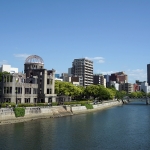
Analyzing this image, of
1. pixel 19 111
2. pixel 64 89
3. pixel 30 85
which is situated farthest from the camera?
pixel 64 89

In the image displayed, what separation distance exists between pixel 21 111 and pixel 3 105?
823 cm

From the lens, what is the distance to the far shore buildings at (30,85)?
101500 millimetres

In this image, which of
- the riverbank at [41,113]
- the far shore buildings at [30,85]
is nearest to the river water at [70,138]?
the riverbank at [41,113]

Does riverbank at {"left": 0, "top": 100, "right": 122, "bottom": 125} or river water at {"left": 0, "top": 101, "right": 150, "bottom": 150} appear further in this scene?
riverbank at {"left": 0, "top": 100, "right": 122, "bottom": 125}

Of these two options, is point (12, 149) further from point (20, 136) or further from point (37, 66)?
point (37, 66)

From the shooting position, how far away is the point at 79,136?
189 ft

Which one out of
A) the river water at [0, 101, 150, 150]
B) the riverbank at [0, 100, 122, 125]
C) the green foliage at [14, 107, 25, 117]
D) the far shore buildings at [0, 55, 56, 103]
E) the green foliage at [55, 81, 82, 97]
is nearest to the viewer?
the river water at [0, 101, 150, 150]

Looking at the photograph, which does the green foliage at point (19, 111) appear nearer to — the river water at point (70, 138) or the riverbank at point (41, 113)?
the riverbank at point (41, 113)

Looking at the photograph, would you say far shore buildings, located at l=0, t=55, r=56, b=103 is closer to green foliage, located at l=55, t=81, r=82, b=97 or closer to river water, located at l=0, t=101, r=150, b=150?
green foliage, located at l=55, t=81, r=82, b=97

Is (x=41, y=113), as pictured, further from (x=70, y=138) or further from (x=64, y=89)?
(x=64, y=89)

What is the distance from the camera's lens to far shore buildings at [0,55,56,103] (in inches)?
3996

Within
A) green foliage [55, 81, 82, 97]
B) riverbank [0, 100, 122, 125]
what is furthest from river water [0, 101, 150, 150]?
green foliage [55, 81, 82, 97]

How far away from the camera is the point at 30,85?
361ft

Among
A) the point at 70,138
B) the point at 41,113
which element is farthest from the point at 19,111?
the point at 70,138
